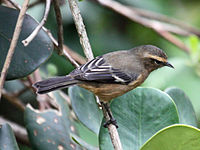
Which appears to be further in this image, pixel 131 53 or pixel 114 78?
pixel 131 53

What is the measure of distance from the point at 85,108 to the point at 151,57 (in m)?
1.07

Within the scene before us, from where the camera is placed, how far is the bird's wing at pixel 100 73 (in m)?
3.02

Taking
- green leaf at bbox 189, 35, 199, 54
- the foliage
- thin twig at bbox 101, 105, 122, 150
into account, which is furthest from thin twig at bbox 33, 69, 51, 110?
green leaf at bbox 189, 35, 199, 54

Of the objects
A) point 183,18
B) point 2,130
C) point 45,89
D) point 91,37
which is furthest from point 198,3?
point 2,130

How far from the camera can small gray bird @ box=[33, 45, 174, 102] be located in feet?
9.82

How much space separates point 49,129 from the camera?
2.54 meters

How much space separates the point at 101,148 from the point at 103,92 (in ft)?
3.14

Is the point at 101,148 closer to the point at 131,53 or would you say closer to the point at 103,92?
the point at 103,92

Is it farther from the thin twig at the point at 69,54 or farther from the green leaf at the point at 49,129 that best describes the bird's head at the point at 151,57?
the green leaf at the point at 49,129

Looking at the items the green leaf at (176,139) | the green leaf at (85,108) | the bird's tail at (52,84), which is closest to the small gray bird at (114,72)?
the bird's tail at (52,84)

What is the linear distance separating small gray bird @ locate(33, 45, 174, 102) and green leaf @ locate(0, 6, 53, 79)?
0.97 ft

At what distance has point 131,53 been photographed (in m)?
3.66

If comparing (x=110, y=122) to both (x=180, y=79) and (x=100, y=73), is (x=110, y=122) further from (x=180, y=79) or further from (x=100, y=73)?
(x=180, y=79)

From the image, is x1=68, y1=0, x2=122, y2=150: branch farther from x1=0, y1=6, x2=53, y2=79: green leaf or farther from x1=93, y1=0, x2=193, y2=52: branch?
x1=93, y1=0, x2=193, y2=52: branch
